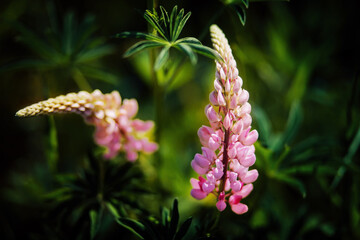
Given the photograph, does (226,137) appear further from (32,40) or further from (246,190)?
(32,40)

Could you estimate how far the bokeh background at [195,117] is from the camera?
6.44 ft

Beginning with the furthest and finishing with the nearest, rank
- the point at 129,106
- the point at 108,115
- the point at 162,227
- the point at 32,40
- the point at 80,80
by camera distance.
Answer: the point at 80,80 < the point at 32,40 < the point at 129,106 < the point at 108,115 < the point at 162,227

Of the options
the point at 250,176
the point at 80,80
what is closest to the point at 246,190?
the point at 250,176

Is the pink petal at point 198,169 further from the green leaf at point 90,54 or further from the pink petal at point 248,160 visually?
the green leaf at point 90,54

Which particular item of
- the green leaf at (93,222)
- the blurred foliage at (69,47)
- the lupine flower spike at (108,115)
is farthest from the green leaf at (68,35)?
the green leaf at (93,222)

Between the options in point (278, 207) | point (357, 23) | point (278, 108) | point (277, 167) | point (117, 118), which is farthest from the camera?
point (357, 23)

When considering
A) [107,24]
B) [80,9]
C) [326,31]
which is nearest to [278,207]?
[326,31]

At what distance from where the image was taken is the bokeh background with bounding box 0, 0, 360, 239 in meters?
1.96

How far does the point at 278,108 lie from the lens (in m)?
2.91

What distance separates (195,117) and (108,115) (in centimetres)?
137

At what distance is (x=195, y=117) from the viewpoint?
9.64 feet

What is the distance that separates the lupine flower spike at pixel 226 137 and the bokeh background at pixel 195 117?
252 millimetres

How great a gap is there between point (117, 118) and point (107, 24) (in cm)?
190

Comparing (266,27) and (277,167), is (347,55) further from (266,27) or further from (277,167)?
(277,167)
